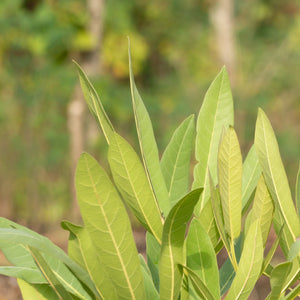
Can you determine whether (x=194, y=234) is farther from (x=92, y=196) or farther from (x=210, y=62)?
(x=210, y=62)

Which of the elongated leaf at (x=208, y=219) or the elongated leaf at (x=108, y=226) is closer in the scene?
the elongated leaf at (x=108, y=226)

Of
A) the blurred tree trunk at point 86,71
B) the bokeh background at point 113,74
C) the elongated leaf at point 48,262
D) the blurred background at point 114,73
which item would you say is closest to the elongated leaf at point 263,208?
the elongated leaf at point 48,262

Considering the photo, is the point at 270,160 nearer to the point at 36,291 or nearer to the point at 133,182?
the point at 133,182

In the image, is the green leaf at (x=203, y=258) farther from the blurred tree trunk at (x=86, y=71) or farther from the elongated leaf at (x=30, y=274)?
the blurred tree trunk at (x=86, y=71)

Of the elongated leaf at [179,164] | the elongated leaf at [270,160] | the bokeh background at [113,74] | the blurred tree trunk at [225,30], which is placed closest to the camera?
the elongated leaf at [270,160]

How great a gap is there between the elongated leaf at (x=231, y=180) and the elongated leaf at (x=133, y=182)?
8cm

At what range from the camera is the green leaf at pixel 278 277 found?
615 mm

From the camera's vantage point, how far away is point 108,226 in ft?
1.98

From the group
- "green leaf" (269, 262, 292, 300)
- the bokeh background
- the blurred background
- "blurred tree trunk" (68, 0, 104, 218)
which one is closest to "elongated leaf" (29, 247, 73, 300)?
"green leaf" (269, 262, 292, 300)

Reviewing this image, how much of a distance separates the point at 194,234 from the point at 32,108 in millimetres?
6376

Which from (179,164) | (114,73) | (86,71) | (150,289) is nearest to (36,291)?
(150,289)

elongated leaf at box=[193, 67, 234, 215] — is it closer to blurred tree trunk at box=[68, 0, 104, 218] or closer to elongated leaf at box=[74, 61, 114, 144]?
elongated leaf at box=[74, 61, 114, 144]

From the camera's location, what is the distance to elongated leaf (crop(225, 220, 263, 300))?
0.63 meters

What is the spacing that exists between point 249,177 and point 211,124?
9 centimetres
